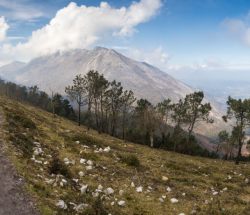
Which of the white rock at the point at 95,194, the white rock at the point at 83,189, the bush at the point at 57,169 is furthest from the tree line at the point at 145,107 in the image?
the white rock at the point at 95,194

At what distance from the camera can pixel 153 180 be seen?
30281 millimetres

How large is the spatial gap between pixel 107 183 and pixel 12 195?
913 centimetres

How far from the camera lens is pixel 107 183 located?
26.4 m

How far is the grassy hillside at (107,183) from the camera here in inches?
830

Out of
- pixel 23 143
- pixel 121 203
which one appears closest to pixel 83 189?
pixel 121 203

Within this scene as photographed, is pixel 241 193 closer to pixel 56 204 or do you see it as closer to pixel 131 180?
pixel 131 180

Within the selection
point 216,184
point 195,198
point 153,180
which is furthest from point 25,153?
point 216,184

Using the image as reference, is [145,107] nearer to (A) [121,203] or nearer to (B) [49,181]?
(A) [121,203]

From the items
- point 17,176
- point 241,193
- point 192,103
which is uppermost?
point 192,103

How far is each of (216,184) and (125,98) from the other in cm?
7479

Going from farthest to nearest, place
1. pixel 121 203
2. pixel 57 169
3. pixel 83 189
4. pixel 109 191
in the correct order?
pixel 57 169, pixel 109 191, pixel 83 189, pixel 121 203

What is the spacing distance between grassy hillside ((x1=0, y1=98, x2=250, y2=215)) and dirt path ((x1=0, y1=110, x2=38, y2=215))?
1.86 feet

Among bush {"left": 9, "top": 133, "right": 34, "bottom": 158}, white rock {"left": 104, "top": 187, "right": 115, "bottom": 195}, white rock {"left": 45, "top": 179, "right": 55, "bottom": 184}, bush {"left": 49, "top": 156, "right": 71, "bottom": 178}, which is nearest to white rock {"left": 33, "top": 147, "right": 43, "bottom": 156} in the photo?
bush {"left": 9, "top": 133, "right": 34, "bottom": 158}

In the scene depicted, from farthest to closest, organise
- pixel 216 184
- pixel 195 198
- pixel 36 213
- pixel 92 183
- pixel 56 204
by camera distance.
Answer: pixel 216 184 → pixel 195 198 → pixel 92 183 → pixel 56 204 → pixel 36 213
